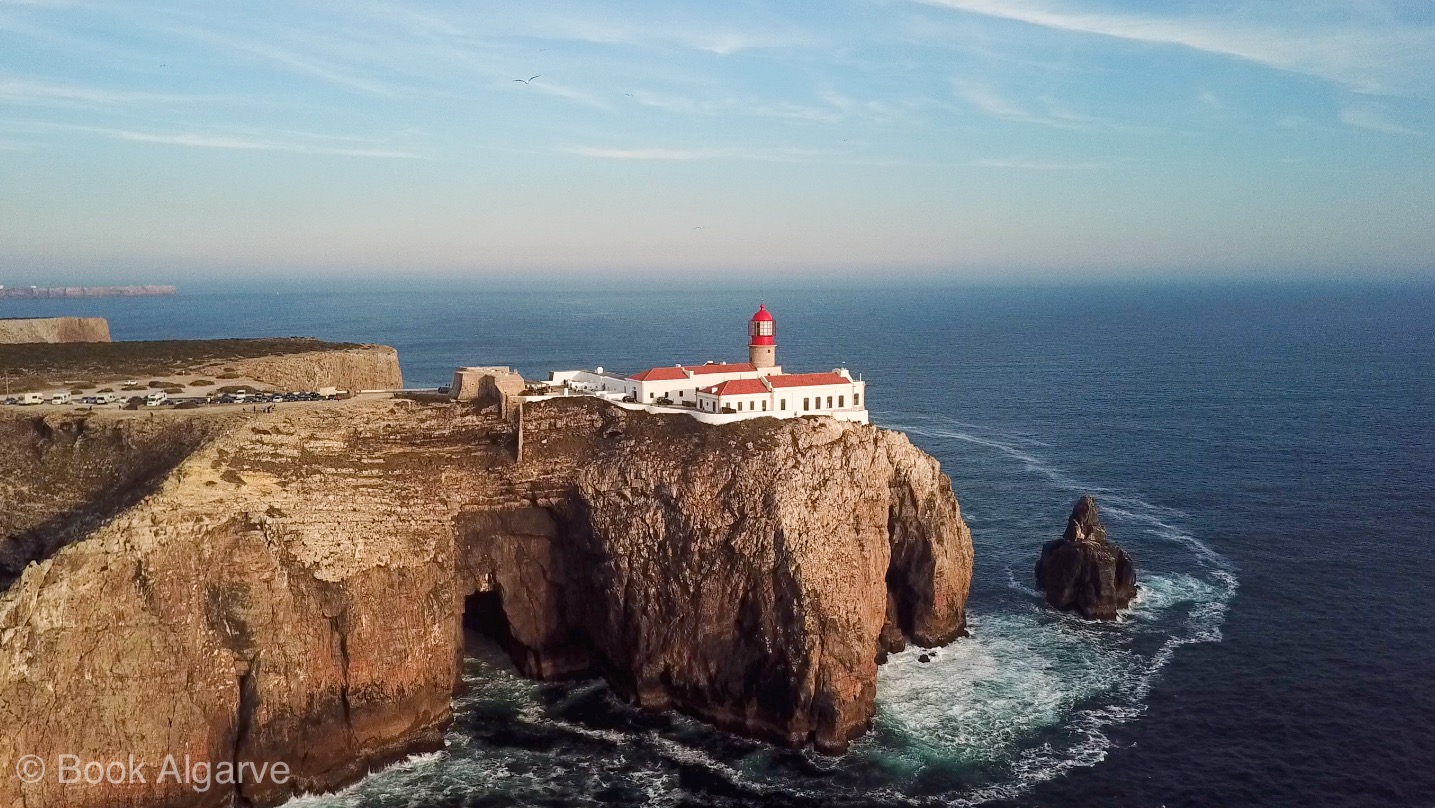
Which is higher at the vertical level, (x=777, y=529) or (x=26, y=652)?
(x=777, y=529)

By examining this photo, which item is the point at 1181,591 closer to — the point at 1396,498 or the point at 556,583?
the point at 1396,498

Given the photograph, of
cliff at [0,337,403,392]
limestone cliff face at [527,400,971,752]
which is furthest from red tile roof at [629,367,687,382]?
cliff at [0,337,403,392]

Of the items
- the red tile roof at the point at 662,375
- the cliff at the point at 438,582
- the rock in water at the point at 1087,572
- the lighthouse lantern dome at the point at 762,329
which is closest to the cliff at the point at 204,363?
the cliff at the point at 438,582

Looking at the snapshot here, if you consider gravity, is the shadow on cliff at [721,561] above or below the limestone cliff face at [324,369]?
below

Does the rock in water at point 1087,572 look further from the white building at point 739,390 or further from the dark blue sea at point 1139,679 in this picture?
the white building at point 739,390

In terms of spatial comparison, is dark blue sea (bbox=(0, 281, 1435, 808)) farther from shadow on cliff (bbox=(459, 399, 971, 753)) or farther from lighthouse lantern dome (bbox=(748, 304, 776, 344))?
lighthouse lantern dome (bbox=(748, 304, 776, 344))

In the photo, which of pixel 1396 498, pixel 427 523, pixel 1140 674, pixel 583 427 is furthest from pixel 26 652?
pixel 1396 498

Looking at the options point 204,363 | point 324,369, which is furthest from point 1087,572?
point 204,363
